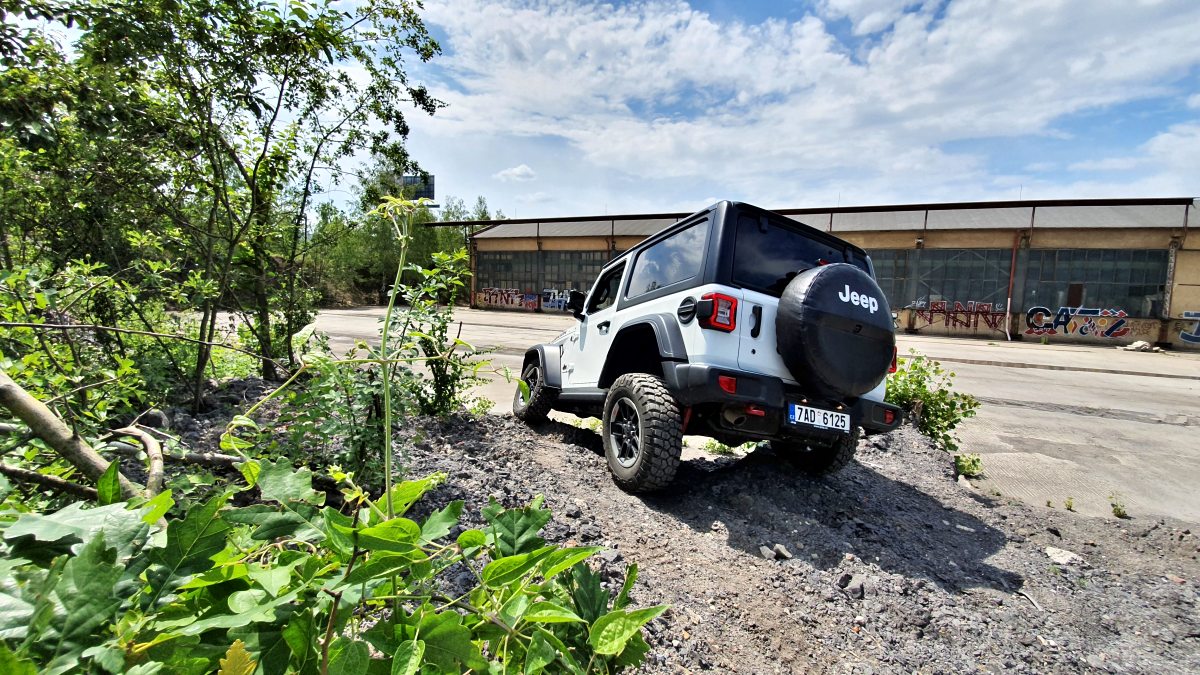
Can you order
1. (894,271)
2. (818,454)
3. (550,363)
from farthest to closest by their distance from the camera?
(894,271) → (550,363) → (818,454)

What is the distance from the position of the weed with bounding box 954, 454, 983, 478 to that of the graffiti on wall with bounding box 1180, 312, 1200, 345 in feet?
82.4

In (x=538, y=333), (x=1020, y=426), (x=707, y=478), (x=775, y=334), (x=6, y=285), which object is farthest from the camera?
(x=538, y=333)

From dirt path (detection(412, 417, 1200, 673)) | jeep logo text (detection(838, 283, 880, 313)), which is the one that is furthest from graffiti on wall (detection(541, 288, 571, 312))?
jeep logo text (detection(838, 283, 880, 313))

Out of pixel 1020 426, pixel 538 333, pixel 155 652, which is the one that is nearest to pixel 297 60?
pixel 155 652

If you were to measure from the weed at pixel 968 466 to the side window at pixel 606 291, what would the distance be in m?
3.39

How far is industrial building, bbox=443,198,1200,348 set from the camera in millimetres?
20641

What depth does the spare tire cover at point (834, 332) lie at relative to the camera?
3.12 metres

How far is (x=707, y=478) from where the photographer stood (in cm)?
375

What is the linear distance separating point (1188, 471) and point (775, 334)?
472cm

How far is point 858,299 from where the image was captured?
332 cm

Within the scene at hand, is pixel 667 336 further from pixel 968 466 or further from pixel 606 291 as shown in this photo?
pixel 968 466

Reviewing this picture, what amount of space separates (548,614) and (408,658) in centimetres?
15

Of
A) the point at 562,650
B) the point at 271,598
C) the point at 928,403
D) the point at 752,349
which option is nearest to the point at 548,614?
the point at 562,650

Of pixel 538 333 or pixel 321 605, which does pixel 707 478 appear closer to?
pixel 321 605
